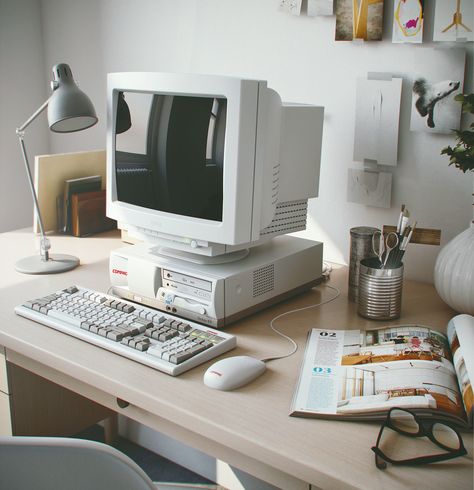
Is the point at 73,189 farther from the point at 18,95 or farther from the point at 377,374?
the point at 377,374

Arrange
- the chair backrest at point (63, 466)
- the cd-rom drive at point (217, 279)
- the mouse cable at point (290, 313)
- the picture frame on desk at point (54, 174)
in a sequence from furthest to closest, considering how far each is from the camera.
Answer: the picture frame on desk at point (54, 174), the cd-rom drive at point (217, 279), the mouse cable at point (290, 313), the chair backrest at point (63, 466)

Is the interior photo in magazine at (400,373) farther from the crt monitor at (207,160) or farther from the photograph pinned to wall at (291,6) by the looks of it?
the photograph pinned to wall at (291,6)

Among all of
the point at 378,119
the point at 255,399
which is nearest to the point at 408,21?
the point at 378,119

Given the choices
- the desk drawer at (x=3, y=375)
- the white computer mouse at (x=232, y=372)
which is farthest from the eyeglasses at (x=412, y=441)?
the desk drawer at (x=3, y=375)

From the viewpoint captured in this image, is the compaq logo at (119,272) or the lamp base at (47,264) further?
the lamp base at (47,264)

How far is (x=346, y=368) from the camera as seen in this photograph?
1.14m

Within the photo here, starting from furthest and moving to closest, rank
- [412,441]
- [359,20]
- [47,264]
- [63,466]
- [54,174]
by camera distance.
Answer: [54,174] → [47,264] → [359,20] → [412,441] → [63,466]

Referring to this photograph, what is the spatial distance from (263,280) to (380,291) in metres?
0.25

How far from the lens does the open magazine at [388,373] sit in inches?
39.6

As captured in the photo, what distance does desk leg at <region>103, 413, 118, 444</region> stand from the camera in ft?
7.29

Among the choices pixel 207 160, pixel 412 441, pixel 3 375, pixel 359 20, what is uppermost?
pixel 359 20

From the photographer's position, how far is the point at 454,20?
4.87ft

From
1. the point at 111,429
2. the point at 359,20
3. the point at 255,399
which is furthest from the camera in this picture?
the point at 111,429

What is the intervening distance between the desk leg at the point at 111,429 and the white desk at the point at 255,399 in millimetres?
772
